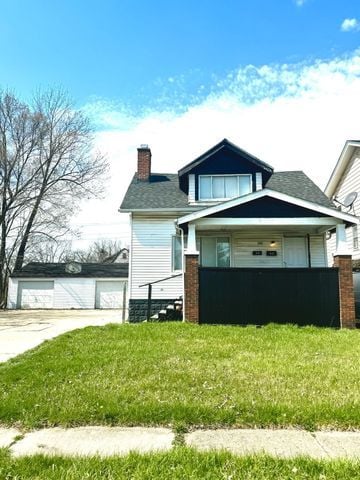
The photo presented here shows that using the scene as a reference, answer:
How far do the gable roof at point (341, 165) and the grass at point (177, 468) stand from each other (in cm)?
1566

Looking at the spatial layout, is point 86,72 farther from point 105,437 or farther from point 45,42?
point 105,437

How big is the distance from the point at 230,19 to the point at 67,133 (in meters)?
21.9

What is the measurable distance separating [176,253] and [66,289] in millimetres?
15105

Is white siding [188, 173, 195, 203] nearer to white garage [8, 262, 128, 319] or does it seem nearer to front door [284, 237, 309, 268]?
front door [284, 237, 309, 268]

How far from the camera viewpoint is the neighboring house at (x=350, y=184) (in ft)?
53.7

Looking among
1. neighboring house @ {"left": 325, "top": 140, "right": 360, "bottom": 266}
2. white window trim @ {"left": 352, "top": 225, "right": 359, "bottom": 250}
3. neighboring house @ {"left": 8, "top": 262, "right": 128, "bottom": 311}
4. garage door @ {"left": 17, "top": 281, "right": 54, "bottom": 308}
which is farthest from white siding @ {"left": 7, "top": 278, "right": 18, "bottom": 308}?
white window trim @ {"left": 352, "top": 225, "right": 359, "bottom": 250}

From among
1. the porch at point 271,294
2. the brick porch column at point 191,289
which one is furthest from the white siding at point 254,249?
the brick porch column at point 191,289

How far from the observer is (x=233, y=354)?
251 inches

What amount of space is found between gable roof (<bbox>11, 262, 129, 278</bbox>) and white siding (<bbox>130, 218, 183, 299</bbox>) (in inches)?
521

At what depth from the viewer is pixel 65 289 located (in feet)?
89.1

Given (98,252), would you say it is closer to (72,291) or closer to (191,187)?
(72,291)

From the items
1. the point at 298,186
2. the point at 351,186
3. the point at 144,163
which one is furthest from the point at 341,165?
the point at 144,163

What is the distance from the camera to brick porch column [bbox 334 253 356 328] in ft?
33.4

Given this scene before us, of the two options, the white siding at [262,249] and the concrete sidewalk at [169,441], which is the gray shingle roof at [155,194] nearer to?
the white siding at [262,249]
